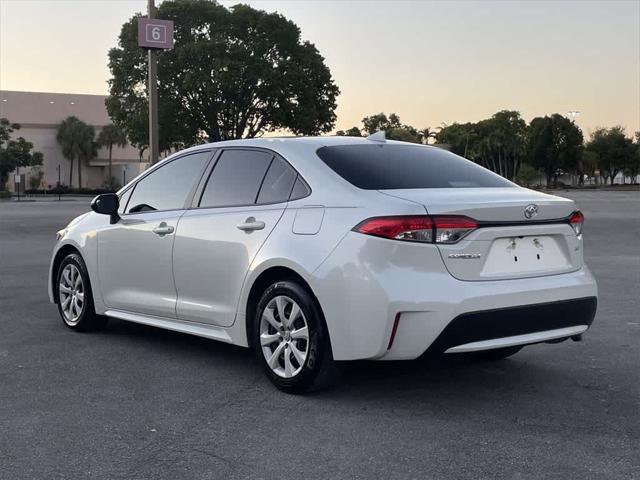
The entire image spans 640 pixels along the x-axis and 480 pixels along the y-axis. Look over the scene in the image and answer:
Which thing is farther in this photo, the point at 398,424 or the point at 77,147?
the point at 77,147

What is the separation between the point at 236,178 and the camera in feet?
19.1

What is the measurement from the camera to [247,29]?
165 feet

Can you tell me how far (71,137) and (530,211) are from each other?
315 feet

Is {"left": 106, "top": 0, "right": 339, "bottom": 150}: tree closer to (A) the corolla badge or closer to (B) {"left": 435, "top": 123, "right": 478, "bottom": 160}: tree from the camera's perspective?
(A) the corolla badge

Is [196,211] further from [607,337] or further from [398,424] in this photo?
[607,337]

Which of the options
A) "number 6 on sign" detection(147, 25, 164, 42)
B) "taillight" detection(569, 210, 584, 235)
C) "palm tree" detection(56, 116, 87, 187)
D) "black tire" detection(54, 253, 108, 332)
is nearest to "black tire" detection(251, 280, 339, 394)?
"taillight" detection(569, 210, 584, 235)

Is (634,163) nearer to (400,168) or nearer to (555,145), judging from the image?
(555,145)

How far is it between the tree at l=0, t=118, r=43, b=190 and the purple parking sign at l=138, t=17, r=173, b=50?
69002mm

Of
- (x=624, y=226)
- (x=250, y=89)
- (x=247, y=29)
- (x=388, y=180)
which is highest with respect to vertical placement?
(x=247, y=29)

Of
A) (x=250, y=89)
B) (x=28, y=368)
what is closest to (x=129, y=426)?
(x=28, y=368)

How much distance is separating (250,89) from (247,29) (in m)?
3.93

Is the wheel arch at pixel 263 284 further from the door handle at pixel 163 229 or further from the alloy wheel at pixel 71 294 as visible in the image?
the alloy wheel at pixel 71 294

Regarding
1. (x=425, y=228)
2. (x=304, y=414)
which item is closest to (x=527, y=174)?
(x=425, y=228)

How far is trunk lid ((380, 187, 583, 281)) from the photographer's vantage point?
15.2ft
